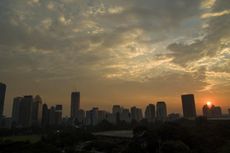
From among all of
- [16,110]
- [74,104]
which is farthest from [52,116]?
[74,104]

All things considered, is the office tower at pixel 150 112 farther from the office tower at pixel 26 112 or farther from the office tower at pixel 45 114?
the office tower at pixel 26 112

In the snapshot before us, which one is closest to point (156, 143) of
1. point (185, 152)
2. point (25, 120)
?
point (185, 152)

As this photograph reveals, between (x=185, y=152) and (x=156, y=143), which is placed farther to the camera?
(x=156, y=143)

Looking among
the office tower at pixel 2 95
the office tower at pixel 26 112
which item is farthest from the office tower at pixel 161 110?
the office tower at pixel 2 95

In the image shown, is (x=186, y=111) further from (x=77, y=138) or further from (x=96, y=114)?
(x=77, y=138)

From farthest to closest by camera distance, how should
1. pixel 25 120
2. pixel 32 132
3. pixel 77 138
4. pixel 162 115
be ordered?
pixel 162 115 < pixel 25 120 < pixel 32 132 < pixel 77 138

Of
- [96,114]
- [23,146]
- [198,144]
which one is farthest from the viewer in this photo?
[96,114]

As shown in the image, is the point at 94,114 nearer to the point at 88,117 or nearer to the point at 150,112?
the point at 88,117

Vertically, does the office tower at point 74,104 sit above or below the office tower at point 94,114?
above

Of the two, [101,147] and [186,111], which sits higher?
[186,111]
